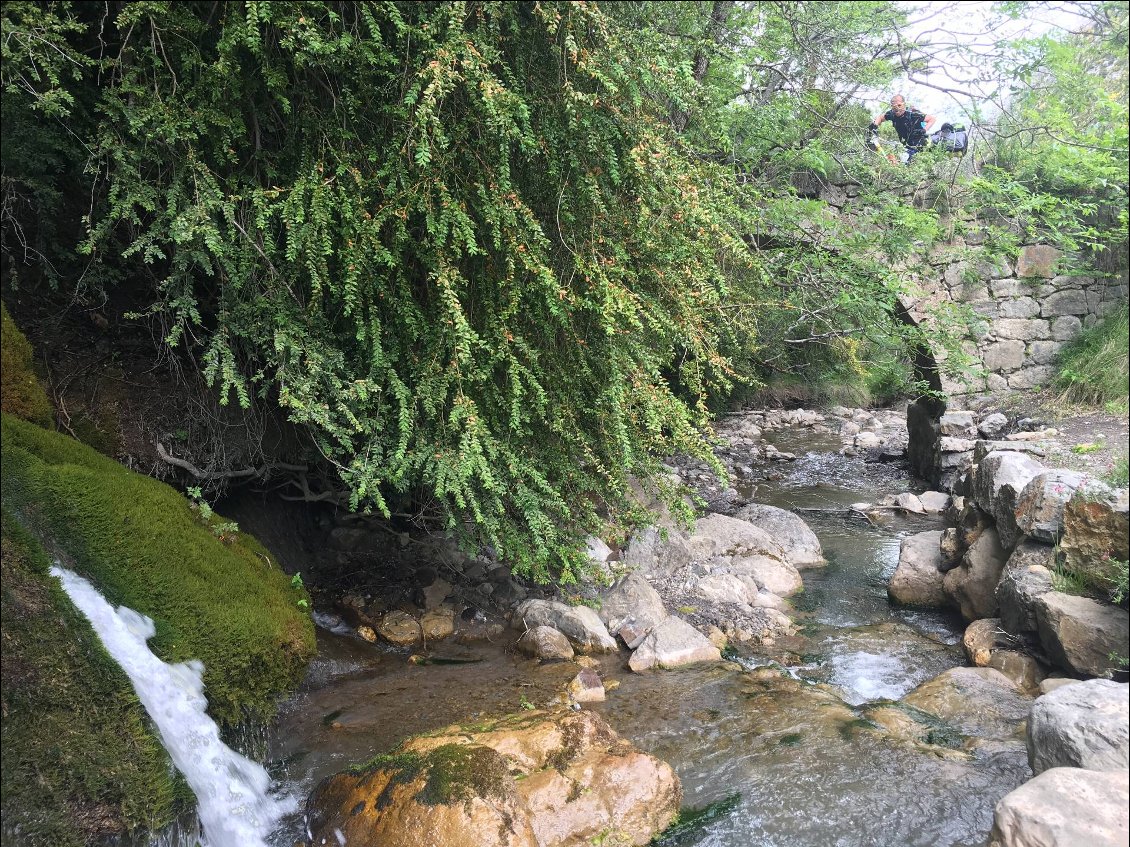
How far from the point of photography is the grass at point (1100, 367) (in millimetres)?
3204

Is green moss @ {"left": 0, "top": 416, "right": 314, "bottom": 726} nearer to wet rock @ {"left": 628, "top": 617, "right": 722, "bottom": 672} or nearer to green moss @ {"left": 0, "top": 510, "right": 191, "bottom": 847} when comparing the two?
green moss @ {"left": 0, "top": 510, "right": 191, "bottom": 847}

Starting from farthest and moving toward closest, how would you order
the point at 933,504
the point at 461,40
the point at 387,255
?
the point at 933,504, the point at 387,255, the point at 461,40

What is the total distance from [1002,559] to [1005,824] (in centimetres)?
302

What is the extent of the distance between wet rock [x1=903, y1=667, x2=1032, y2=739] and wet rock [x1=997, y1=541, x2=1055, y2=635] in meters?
0.41

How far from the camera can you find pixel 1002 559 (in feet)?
17.3

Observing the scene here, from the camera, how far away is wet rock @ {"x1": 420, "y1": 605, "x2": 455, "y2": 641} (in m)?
5.35

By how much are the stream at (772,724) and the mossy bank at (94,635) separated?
0.63m

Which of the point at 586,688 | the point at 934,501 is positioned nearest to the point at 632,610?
the point at 586,688

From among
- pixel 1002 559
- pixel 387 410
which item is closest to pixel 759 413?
pixel 1002 559

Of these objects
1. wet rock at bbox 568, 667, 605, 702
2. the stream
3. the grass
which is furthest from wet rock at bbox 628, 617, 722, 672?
the grass

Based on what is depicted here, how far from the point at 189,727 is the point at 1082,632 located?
436cm

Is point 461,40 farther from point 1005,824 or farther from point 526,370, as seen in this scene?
point 1005,824

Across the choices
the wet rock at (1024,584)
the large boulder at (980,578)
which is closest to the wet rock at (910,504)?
the large boulder at (980,578)

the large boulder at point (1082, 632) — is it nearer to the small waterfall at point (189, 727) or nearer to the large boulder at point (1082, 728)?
the large boulder at point (1082, 728)
